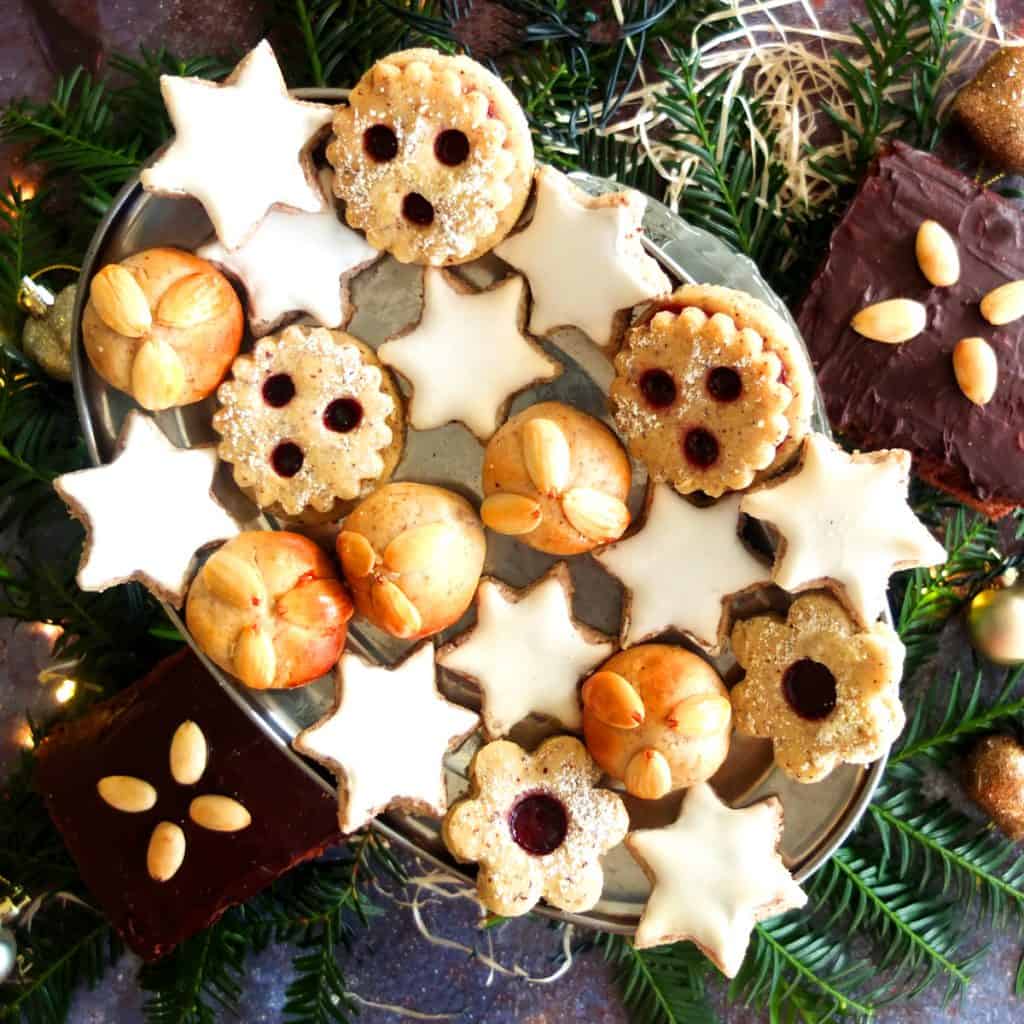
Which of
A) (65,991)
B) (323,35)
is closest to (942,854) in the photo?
(65,991)

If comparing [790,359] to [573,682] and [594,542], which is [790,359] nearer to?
[594,542]

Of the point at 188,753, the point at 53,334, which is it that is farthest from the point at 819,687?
the point at 53,334

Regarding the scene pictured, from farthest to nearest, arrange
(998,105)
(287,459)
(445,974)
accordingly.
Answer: (445,974) → (998,105) → (287,459)

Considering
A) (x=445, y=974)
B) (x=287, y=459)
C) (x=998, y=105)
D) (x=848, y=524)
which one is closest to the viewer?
(x=848, y=524)

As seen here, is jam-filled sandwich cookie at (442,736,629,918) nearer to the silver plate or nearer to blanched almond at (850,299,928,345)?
the silver plate

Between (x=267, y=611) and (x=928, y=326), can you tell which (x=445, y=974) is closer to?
(x=267, y=611)

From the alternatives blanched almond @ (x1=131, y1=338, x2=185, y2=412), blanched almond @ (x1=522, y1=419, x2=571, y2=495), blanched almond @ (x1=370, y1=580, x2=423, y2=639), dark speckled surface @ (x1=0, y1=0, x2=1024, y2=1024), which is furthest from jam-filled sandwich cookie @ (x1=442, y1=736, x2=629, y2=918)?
blanched almond @ (x1=131, y1=338, x2=185, y2=412)

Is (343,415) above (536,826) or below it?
above
